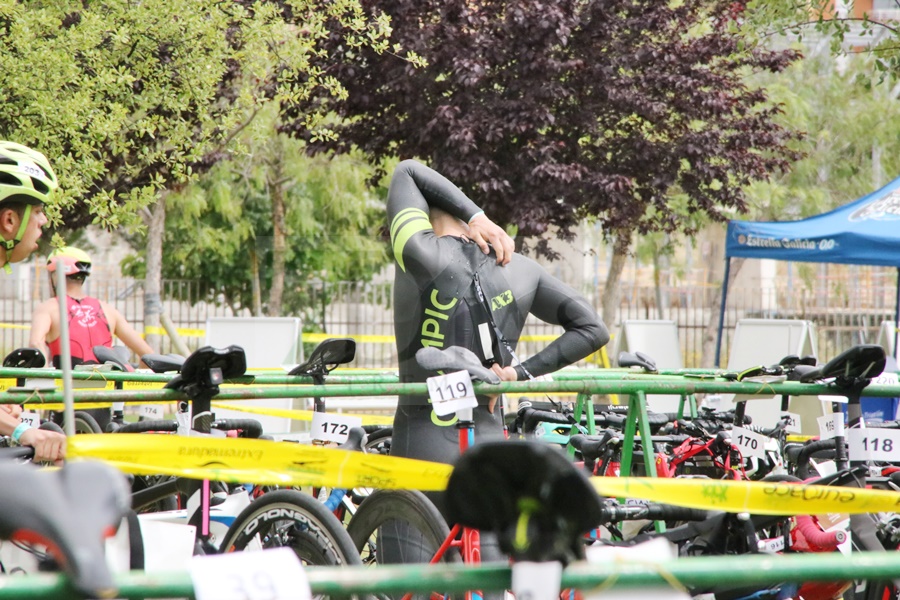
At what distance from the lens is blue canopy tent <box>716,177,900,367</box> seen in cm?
1209

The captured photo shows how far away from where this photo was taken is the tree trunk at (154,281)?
1589cm

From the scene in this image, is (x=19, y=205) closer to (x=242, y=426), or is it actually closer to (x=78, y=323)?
(x=242, y=426)

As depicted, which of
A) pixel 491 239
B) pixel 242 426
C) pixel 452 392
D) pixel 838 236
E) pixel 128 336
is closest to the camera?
pixel 452 392

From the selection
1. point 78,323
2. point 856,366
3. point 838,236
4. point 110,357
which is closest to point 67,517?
point 856,366

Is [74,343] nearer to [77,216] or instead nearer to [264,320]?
[77,216]

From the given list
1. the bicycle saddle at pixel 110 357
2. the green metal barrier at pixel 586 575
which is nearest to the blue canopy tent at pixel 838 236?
the bicycle saddle at pixel 110 357

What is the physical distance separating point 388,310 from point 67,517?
50.0 feet

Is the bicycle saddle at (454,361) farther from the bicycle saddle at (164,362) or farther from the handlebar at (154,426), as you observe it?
the handlebar at (154,426)

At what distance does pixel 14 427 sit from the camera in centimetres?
387

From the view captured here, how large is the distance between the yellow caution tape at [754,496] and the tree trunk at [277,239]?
12.3 metres

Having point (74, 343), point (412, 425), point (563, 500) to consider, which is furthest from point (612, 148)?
point (563, 500)

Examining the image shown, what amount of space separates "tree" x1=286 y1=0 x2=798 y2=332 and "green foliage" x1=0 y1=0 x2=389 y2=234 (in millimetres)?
1556

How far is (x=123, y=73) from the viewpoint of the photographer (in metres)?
9.62

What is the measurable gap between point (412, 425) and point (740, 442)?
1.63m
